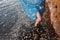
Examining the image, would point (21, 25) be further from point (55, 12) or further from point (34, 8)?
point (55, 12)

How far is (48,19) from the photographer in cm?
86

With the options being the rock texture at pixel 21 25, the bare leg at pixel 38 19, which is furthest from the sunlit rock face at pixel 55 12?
the bare leg at pixel 38 19

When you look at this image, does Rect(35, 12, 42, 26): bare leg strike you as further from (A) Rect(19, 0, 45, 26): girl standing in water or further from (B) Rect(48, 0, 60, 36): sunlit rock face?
(B) Rect(48, 0, 60, 36): sunlit rock face

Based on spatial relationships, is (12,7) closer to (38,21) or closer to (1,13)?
(1,13)

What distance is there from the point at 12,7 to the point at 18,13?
0.08 m

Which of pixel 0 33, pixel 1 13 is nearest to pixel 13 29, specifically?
pixel 0 33

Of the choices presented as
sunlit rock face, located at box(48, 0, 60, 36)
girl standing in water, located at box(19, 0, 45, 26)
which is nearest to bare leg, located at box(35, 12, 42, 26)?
girl standing in water, located at box(19, 0, 45, 26)

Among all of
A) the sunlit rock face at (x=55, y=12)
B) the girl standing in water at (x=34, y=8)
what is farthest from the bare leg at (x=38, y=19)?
the sunlit rock face at (x=55, y=12)

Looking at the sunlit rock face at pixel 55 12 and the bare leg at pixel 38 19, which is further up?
the sunlit rock face at pixel 55 12

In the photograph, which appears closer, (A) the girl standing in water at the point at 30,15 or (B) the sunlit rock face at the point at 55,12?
(B) the sunlit rock face at the point at 55,12

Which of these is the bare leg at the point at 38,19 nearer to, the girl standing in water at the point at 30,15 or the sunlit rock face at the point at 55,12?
the girl standing in water at the point at 30,15

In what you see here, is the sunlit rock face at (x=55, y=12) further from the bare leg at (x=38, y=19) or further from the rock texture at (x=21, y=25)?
the bare leg at (x=38, y=19)

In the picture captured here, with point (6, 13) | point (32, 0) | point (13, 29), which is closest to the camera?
point (32, 0)

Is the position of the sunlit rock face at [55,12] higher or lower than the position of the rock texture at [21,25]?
higher
